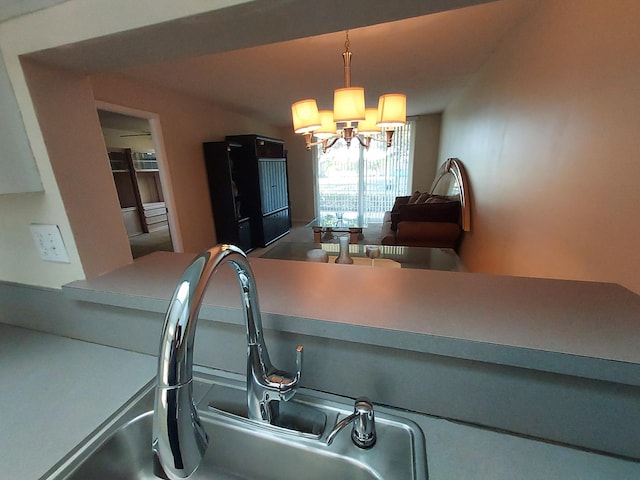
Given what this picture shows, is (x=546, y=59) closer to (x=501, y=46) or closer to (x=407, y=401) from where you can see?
(x=501, y=46)

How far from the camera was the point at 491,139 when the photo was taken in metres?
2.38

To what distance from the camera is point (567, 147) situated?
1.29 metres

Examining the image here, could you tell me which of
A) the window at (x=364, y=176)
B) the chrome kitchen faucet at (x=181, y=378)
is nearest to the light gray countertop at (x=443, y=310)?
the chrome kitchen faucet at (x=181, y=378)

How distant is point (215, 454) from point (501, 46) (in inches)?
124

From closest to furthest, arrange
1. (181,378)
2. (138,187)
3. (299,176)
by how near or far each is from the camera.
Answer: (181,378)
(138,187)
(299,176)

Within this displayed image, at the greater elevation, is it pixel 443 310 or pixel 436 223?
pixel 443 310

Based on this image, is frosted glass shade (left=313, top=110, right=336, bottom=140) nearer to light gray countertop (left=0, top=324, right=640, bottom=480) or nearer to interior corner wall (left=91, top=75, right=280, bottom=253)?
interior corner wall (left=91, top=75, right=280, bottom=253)

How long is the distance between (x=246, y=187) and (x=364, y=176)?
9.52 feet

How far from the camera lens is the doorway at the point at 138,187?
17.2ft

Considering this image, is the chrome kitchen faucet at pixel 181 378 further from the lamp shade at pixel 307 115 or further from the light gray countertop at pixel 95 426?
the lamp shade at pixel 307 115

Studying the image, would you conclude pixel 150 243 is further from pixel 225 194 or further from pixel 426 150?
pixel 426 150

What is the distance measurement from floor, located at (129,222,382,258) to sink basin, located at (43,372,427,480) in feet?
12.4

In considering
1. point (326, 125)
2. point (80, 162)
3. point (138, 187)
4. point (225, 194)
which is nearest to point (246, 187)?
point (225, 194)

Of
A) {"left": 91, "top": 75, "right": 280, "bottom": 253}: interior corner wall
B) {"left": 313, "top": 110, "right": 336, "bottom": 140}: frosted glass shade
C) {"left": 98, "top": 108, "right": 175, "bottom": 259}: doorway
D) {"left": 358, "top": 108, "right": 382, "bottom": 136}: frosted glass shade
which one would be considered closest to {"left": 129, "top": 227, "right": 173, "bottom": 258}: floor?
{"left": 98, "top": 108, "right": 175, "bottom": 259}: doorway
